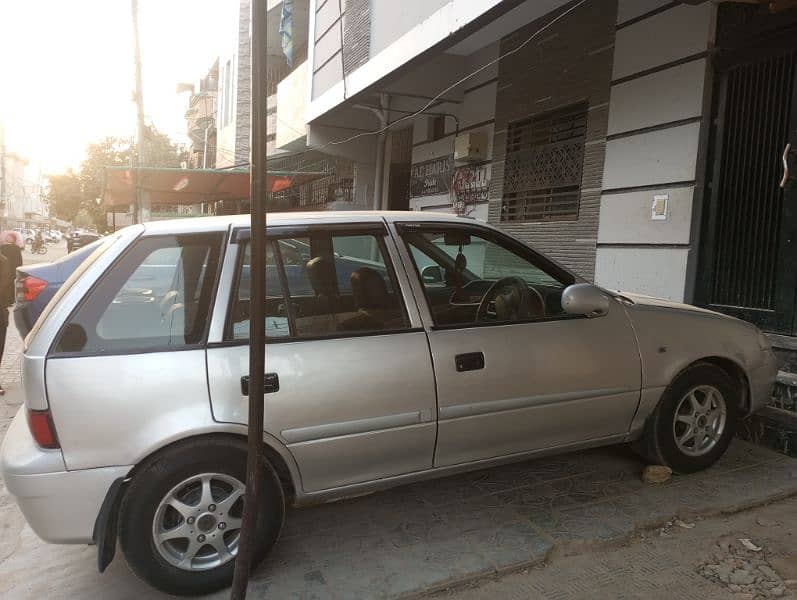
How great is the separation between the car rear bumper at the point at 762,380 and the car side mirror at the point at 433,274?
208 cm

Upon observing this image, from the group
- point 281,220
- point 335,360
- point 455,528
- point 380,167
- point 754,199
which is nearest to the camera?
point 335,360

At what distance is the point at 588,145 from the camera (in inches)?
270

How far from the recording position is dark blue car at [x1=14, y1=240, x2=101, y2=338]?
5148 mm

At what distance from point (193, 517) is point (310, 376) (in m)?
0.78

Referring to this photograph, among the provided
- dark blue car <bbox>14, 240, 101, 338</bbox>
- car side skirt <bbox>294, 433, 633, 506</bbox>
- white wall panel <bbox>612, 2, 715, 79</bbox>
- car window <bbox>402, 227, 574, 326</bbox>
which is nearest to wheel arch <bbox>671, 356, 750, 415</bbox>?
car side skirt <bbox>294, 433, 633, 506</bbox>

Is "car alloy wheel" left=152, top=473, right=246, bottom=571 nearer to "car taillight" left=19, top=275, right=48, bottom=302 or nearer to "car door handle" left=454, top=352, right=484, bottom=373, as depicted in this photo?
"car door handle" left=454, top=352, right=484, bottom=373

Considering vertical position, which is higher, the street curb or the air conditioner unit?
the air conditioner unit

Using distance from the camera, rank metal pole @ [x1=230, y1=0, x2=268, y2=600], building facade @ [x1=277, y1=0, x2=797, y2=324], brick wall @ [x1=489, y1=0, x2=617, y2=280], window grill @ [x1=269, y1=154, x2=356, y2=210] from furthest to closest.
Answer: window grill @ [x1=269, y1=154, x2=356, y2=210]
brick wall @ [x1=489, y1=0, x2=617, y2=280]
building facade @ [x1=277, y1=0, x2=797, y2=324]
metal pole @ [x1=230, y1=0, x2=268, y2=600]

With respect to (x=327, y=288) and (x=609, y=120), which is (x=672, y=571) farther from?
(x=609, y=120)

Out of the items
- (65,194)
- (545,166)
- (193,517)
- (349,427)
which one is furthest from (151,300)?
(65,194)

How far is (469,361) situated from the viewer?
3.00 m

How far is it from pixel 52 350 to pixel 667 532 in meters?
3.10

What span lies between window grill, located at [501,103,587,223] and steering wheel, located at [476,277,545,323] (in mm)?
3917

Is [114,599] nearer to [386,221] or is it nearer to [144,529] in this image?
[144,529]
